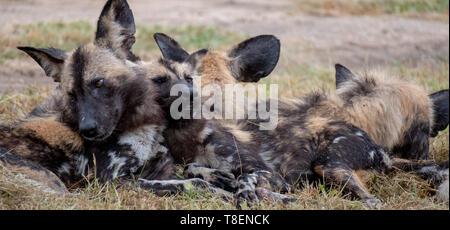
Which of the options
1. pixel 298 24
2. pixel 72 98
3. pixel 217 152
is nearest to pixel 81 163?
pixel 72 98

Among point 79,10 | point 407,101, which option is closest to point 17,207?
point 407,101

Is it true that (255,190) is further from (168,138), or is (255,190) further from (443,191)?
(443,191)

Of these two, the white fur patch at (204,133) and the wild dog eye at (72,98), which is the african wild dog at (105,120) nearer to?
the wild dog eye at (72,98)

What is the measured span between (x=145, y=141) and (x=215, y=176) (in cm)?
40

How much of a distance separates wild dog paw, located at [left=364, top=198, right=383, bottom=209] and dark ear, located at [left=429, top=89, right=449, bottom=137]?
112 centimetres

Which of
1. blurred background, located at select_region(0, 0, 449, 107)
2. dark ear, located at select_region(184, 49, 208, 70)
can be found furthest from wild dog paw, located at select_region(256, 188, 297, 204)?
blurred background, located at select_region(0, 0, 449, 107)

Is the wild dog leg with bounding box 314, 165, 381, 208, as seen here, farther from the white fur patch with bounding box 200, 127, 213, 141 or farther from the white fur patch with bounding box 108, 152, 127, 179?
the white fur patch with bounding box 108, 152, 127, 179

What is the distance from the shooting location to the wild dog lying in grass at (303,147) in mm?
3602

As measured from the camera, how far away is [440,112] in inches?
171

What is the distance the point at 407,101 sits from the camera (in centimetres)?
422

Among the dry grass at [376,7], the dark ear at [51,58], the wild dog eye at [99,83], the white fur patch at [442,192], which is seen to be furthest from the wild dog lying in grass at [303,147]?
the dry grass at [376,7]
